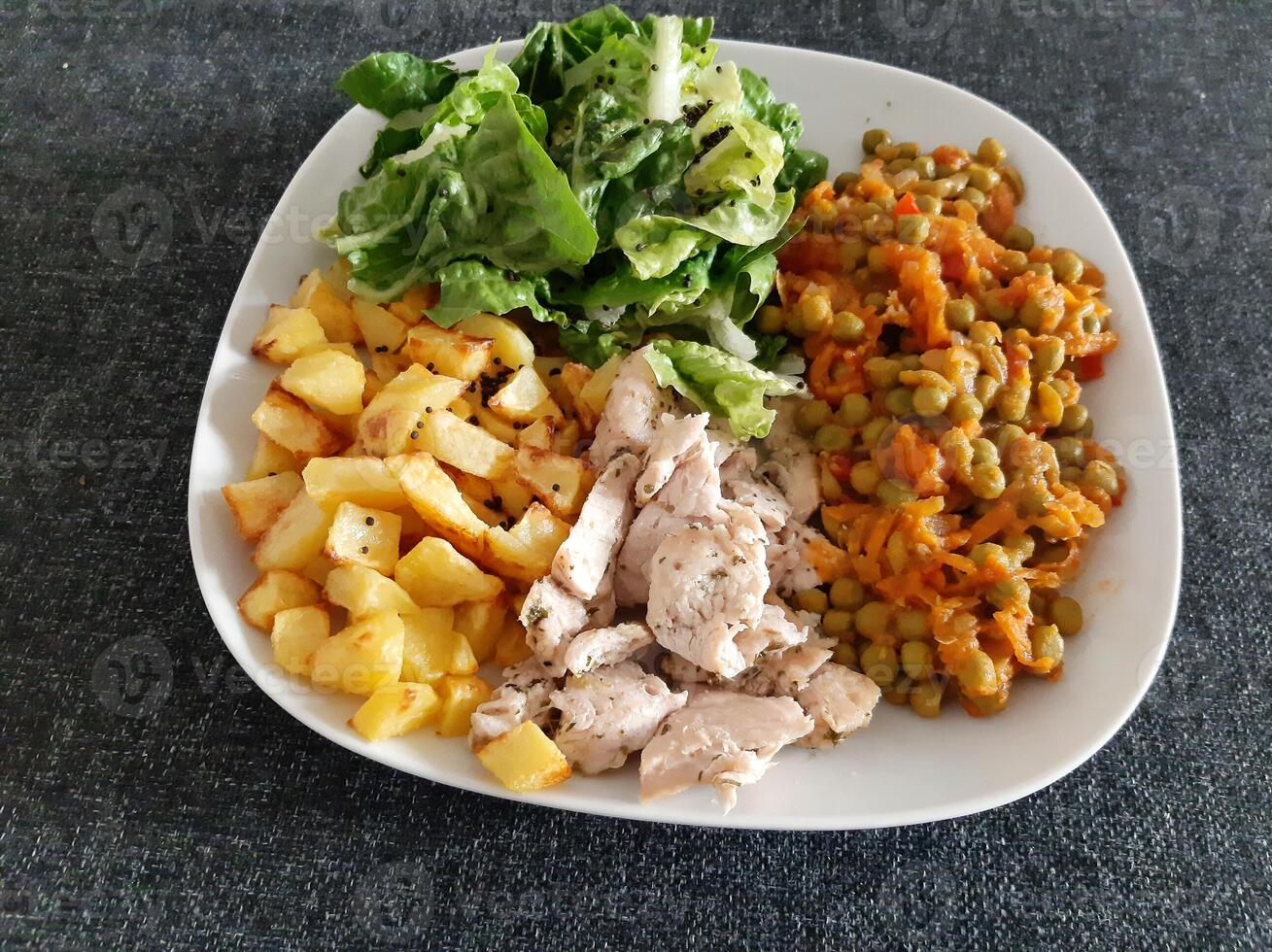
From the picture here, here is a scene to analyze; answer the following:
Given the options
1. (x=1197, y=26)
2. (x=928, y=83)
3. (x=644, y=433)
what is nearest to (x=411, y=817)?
(x=644, y=433)

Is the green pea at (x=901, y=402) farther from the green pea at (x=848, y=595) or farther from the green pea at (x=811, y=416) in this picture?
the green pea at (x=848, y=595)

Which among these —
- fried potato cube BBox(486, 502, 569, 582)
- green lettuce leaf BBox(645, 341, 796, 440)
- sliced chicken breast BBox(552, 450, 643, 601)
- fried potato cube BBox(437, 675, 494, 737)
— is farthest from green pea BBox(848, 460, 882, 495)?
fried potato cube BBox(437, 675, 494, 737)

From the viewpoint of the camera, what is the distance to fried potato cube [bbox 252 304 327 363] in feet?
8.92

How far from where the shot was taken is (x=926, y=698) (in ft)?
8.39

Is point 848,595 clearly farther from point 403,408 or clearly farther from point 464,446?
point 403,408

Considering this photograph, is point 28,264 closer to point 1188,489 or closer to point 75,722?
point 75,722

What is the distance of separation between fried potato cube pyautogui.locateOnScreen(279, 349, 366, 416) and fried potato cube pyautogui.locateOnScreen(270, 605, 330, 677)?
0.57 m

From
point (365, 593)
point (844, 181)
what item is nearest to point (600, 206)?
point (844, 181)

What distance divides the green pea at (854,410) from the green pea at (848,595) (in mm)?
457

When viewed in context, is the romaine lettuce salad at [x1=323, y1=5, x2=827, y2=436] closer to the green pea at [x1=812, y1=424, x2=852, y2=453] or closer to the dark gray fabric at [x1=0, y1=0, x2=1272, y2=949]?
the green pea at [x1=812, y1=424, x2=852, y2=453]

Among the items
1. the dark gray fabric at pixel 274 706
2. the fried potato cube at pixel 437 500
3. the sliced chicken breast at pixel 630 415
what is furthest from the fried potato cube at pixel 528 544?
the dark gray fabric at pixel 274 706

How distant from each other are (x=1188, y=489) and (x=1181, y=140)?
155cm

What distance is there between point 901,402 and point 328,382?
5.14 ft

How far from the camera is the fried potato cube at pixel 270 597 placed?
8.04ft
